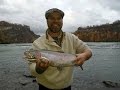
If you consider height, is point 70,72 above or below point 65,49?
below

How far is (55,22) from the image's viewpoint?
413 centimetres

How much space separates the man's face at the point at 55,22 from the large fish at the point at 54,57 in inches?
15.9

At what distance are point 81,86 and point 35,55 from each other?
1442cm

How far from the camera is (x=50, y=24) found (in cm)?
416

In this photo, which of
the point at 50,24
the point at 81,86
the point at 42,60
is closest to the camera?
the point at 42,60

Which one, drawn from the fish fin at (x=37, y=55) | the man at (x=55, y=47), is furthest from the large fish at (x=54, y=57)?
the man at (x=55, y=47)

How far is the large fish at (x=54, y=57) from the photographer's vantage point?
3838 mm

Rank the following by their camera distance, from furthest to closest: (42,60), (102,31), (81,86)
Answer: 1. (102,31)
2. (81,86)
3. (42,60)

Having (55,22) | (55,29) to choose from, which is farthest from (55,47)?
(55,22)

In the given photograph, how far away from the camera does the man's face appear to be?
413 centimetres

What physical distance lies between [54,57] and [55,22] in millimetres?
598

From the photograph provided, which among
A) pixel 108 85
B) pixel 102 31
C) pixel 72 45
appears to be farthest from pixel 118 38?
pixel 72 45

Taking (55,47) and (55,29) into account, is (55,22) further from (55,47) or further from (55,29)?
(55,47)

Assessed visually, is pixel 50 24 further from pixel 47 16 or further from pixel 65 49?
pixel 65 49
